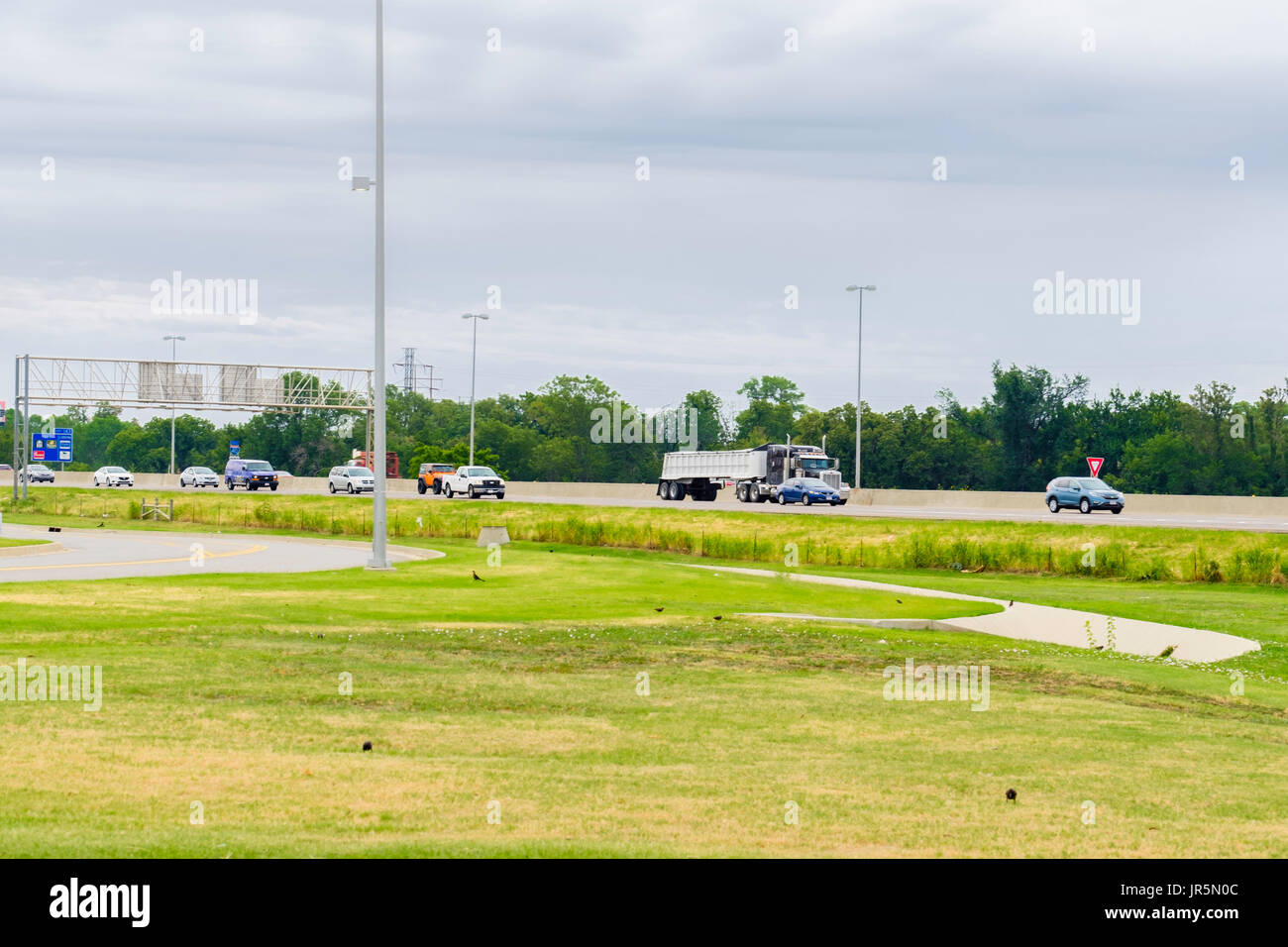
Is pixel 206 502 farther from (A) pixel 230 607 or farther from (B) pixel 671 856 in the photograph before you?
(B) pixel 671 856

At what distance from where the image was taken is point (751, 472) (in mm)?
65750

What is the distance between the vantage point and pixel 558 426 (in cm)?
15212

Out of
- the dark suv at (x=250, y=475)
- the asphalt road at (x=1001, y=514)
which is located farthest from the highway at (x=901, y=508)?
the dark suv at (x=250, y=475)

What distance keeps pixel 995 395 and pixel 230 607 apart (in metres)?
101

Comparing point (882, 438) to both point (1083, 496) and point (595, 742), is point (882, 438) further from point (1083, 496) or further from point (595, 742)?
point (595, 742)

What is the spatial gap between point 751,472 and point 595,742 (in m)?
54.7

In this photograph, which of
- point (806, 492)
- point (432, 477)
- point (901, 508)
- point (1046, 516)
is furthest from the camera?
point (432, 477)

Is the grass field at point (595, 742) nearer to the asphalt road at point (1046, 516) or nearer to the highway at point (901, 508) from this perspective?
the asphalt road at point (1046, 516)

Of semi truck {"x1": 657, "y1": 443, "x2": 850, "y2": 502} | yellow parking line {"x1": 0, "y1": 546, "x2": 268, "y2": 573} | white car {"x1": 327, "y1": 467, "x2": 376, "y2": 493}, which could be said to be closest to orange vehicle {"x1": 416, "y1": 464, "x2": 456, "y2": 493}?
white car {"x1": 327, "y1": 467, "x2": 376, "y2": 493}

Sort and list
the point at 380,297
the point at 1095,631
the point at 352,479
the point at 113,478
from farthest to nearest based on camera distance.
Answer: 1. the point at 113,478
2. the point at 352,479
3. the point at 380,297
4. the point at 1095,631

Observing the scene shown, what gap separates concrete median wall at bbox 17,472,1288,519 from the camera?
54438 millimetres

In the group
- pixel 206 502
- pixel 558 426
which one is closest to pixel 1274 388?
pixel 558 426

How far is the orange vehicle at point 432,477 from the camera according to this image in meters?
74.9

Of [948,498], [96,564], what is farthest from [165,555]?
[948,498]
